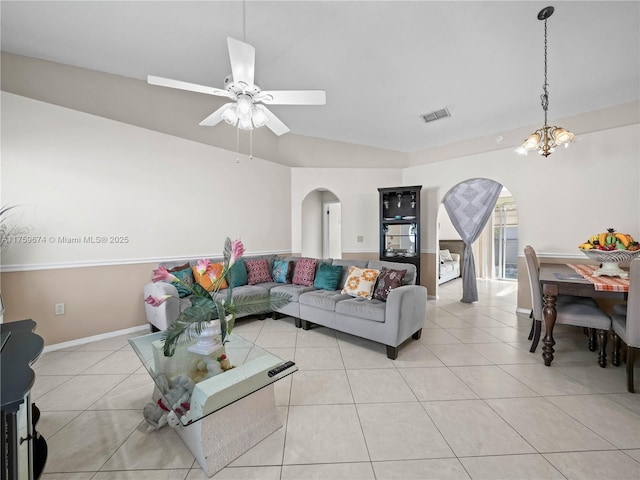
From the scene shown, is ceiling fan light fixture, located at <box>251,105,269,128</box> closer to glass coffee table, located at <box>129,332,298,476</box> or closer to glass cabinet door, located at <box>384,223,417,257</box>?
glass coffee table, located at <box>129,332,298,476</box>

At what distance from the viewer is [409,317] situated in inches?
102

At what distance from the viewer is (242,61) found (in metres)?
1.79

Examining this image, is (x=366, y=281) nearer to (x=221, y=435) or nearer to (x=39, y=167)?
(x=221, y=435)

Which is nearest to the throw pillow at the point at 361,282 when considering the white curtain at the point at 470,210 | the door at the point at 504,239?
the white curtain at the point at 470,210

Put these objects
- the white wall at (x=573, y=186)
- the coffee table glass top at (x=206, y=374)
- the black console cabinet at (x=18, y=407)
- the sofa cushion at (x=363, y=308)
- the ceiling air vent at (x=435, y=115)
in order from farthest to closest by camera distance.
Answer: the ceiling air vent at (x=435, y=115) < the white wall at (x=573, y=186) < the sofa cushion at (x=363, y=308) < the coffee table glass top at (x=206, y=374) < the black console cabinet at (x=18, y=407)

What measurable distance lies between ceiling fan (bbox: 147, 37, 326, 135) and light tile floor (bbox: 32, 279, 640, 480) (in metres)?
2.24

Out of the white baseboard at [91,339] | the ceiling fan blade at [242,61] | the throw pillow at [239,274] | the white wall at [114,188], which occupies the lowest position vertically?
the white baseboard at [91,339]

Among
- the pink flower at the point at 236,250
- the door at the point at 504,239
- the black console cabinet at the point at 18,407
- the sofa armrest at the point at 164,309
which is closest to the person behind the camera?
the black console cabinet at the point at 18,407

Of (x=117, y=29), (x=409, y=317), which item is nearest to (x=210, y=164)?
(x=117, y=29)

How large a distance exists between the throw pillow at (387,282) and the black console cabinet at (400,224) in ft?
6.12

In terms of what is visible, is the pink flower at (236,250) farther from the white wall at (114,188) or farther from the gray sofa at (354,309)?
the white wall at (114,188)

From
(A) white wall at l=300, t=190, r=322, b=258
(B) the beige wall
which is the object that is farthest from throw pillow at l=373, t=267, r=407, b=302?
(A) white wall at l=300, t=190, r=322, b=258

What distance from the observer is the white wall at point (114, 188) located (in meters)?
2.56

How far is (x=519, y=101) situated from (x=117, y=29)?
4574mm
